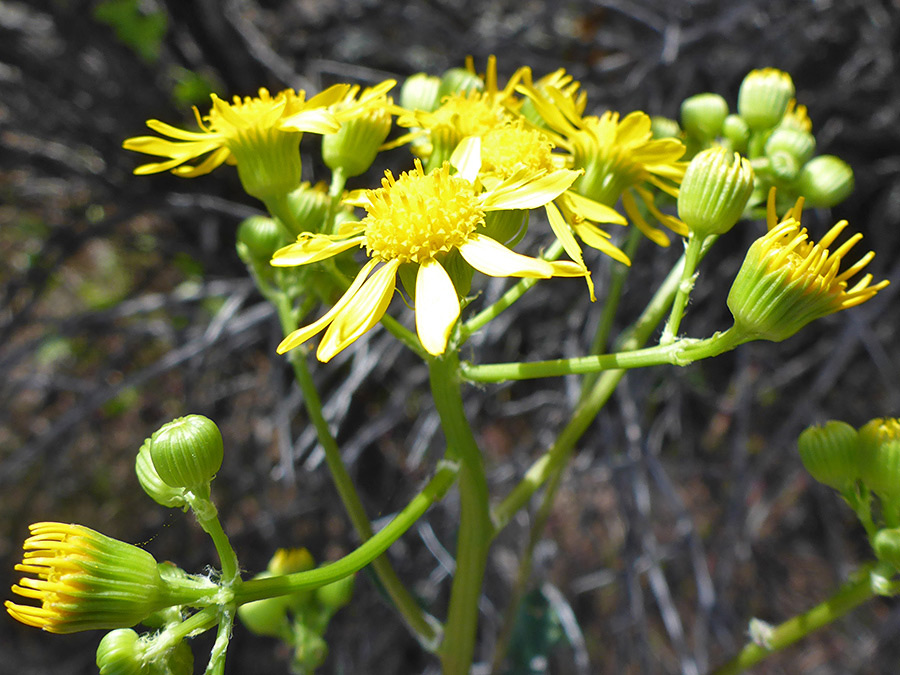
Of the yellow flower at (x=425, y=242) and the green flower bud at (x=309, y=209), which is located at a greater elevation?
the green flower bud at (x=309, y=209)

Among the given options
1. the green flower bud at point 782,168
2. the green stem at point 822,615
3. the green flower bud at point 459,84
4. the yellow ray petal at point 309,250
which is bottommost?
the green stem at point 822,615

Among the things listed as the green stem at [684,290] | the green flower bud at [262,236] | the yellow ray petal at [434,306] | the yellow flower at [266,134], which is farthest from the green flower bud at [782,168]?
the green flower bud at [262,236]

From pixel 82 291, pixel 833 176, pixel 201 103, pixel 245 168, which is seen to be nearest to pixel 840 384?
pixel 833 176

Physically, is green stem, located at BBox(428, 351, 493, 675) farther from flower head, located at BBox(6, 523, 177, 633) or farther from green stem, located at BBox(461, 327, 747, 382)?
flower head, located at BBox(6, 523, 177, 633)

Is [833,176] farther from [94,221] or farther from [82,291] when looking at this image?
[82,291]

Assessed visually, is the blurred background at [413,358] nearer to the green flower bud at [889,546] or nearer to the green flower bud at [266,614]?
the green flower bud at [266,614]

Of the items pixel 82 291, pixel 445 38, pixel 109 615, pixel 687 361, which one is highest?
pixel 445 38
